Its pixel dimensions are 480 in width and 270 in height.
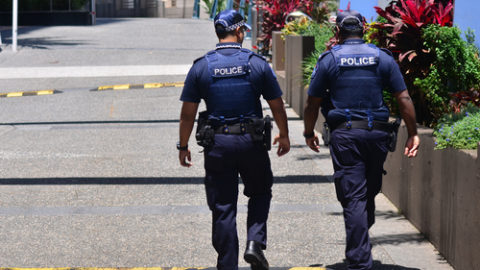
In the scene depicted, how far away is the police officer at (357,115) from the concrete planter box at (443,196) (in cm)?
44

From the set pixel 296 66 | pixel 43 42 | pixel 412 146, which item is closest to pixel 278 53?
pixel 296 66

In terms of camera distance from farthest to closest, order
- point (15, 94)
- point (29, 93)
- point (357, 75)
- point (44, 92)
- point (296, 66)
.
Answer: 1. point (44, 92)
2. point (29, 93)
3. point (15, 94)
4. point (296, 66)
5. point (357, 75)

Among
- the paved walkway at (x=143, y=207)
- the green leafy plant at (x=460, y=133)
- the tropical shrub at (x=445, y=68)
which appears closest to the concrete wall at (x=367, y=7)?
the paved walkway at (x=143, y=207)

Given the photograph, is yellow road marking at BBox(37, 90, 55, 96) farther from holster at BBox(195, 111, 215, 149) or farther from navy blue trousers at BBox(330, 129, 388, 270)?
navy blue trousers at BBox(330, 129, 388, 270)

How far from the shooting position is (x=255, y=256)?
5406 millimetres

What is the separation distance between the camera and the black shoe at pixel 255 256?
5.41 m

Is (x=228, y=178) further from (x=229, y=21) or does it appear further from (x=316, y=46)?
(x=316, y=46)

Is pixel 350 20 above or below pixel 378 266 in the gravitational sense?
above

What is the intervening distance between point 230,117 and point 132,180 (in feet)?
13.1

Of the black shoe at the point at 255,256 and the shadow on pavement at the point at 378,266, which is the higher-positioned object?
the black shoe at the point at 255,256

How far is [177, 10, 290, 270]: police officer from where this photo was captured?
5367 mm

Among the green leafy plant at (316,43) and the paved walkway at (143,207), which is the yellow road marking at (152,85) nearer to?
the paved walkway at (143,207)

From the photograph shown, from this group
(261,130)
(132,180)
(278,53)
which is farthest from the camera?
(278,53)

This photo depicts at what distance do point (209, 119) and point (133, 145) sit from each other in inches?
250
